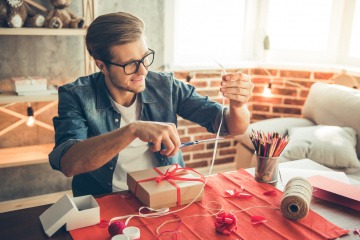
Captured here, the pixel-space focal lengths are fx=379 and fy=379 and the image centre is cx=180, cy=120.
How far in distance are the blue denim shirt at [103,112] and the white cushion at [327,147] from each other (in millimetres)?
851

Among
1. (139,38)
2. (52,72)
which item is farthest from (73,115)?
(52,72)

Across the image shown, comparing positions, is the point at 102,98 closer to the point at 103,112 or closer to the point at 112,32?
the point at 103,112

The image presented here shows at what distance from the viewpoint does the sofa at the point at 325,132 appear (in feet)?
7.59

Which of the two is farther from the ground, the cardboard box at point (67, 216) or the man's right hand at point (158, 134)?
the man's right hand at point (158, 134)

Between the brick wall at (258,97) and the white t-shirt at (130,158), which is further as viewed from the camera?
the brick wall at (258,97)

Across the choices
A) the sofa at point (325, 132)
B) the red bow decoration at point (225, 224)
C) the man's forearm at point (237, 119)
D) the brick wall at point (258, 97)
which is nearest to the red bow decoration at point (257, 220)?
the red bow decoration at point (225, 224)

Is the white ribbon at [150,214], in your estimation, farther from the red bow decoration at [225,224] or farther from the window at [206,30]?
the window at [206,30]

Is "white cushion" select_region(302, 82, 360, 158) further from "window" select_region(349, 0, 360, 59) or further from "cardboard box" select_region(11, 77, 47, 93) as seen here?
"cardboard box" select_region(11, 77, 47, 93)

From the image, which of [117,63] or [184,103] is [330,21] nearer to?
[184,103]

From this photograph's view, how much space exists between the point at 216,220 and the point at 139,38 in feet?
2.67

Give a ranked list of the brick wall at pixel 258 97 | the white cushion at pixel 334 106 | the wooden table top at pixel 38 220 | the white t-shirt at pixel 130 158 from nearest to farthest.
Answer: the wooden table top at pixel 38 220 < the white t-shirt at pixel 130 158 < the white cushion at pixel 334 106 < the brick wall at pixel 258 97

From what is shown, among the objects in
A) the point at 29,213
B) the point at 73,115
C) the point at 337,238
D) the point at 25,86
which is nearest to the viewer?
the point at 337,238

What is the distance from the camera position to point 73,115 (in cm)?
152

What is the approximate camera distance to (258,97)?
3.50 metres
